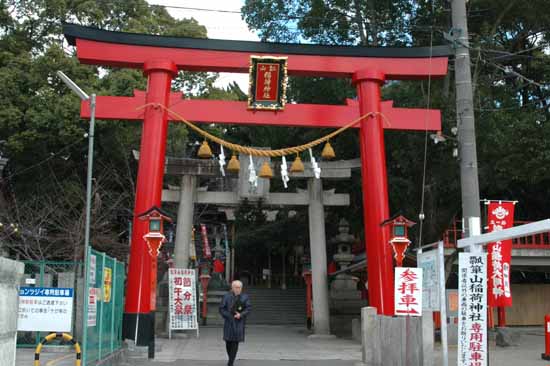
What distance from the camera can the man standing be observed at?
11000mm

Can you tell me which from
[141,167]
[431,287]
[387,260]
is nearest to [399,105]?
[387,260]

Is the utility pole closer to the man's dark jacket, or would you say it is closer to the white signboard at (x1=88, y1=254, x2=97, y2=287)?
the man's dark jacket

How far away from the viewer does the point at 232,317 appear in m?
11.0

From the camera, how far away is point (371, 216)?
52.3 ft

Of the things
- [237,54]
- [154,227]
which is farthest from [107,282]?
[237,54]

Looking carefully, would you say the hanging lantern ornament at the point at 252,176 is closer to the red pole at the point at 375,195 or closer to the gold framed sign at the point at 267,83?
the gold framed sign at the point at 267,83

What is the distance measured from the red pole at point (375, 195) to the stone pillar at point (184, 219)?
6.38 metres

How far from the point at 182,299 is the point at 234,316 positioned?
8442mm

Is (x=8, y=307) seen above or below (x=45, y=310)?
above

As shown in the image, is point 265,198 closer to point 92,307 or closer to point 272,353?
point 272,353

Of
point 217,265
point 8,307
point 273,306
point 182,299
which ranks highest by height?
point 217,265

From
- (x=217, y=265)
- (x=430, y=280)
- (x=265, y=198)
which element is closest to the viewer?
(x=430, y=280)

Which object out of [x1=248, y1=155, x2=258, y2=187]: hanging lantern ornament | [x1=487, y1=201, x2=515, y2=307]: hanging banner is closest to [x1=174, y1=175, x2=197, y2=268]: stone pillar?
[x1=248, y1=155, x2=258, y2=187]: hanging lantern ornament

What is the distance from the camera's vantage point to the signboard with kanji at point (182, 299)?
18.8 m
